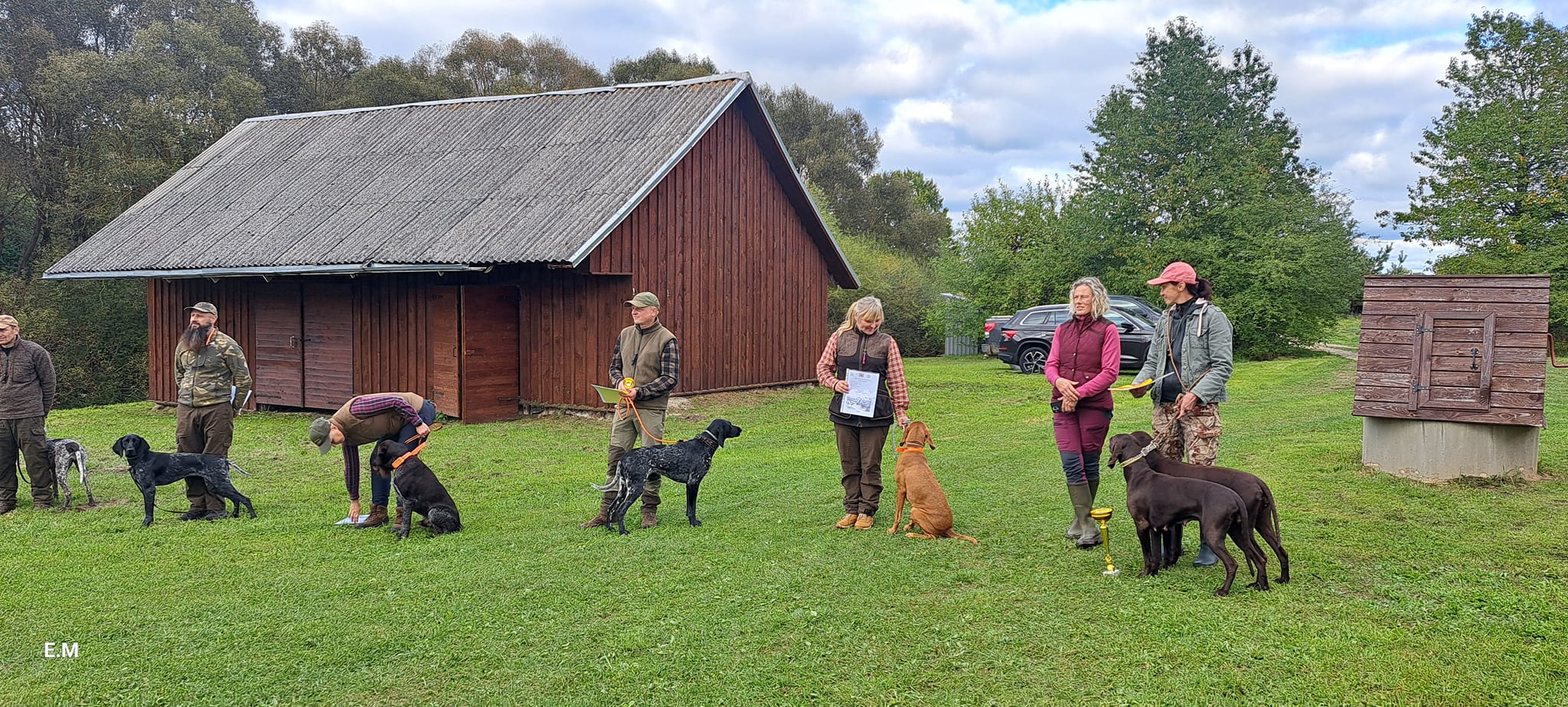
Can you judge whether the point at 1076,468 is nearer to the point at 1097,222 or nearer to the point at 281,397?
the point at 281,397

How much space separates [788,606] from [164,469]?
542 centimetres

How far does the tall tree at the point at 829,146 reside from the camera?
5509cm

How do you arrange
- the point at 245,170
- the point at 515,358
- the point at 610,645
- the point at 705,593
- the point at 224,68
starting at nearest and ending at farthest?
the point at 610,645
the point at 705,593
the point at 515,358
the point at 245,170
the point at 224,68

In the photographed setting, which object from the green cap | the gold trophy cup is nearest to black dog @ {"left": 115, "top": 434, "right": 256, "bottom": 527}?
the green cap

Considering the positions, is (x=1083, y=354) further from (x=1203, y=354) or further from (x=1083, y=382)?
(x=1203, y=354)

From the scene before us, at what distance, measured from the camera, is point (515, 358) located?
15.9 meters

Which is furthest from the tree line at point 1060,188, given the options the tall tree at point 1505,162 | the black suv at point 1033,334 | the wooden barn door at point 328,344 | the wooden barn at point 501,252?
the wooden barn door at point 328,344

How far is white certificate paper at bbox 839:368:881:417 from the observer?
706 centimetres

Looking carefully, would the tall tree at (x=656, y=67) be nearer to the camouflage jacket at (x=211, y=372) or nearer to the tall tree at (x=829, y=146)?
the tall tree at (x=829, y=146)

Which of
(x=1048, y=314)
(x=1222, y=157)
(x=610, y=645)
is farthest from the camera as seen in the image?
(x=1222, y=157)

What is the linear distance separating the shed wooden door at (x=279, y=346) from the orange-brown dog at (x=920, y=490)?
13.4 m

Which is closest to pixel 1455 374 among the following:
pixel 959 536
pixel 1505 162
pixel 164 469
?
pixel 959 536

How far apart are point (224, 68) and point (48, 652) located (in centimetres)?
3438

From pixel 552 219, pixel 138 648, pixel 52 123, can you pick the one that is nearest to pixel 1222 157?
pixel 552 219
